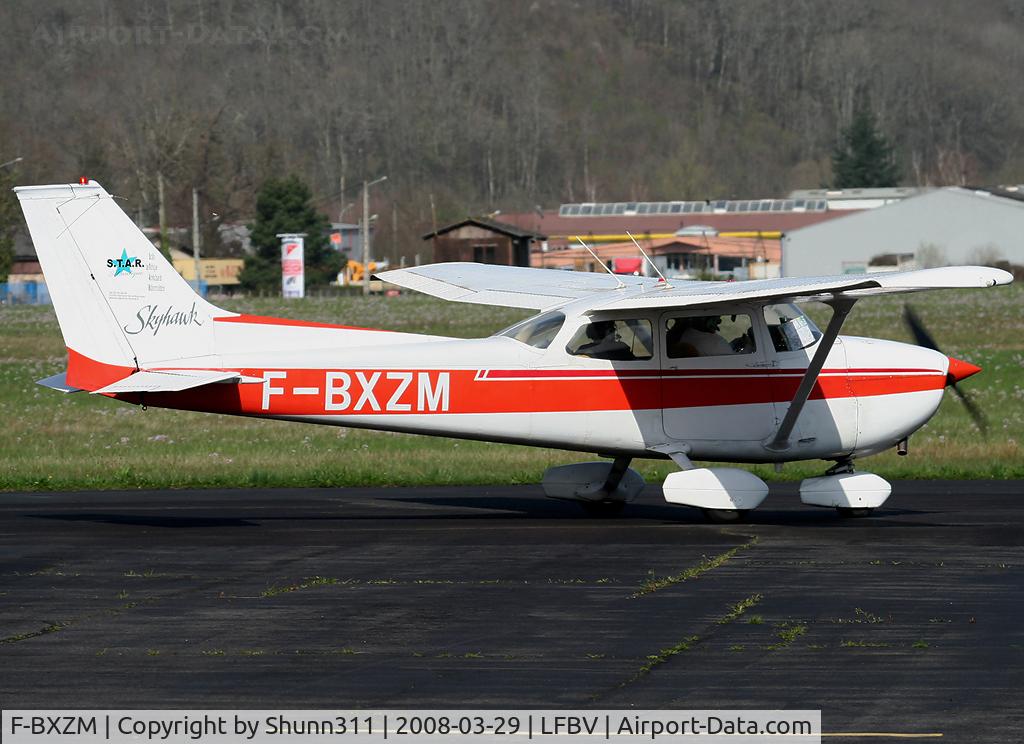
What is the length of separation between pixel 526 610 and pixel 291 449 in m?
12.8

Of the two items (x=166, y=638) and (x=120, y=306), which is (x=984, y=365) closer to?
(x=120, y=306)

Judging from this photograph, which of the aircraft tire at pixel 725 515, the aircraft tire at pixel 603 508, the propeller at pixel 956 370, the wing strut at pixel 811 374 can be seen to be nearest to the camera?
the wing strut at pixel 811 374

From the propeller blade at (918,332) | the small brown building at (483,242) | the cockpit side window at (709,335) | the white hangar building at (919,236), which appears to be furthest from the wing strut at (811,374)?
the white hangar building at (919,236)

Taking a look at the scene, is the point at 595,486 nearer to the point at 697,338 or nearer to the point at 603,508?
the point at 603,508

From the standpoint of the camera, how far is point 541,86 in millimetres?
149875

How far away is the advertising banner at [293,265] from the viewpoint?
62781mm

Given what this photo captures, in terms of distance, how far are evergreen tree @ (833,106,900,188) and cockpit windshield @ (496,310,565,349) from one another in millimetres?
133797

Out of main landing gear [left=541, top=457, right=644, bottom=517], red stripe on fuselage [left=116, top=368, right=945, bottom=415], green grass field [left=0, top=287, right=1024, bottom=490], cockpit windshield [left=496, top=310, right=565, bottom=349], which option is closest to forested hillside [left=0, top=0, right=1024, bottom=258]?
green grass field [left=0, top=287, right=1024, bottom=490]

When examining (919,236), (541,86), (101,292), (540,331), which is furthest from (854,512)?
(541,86)

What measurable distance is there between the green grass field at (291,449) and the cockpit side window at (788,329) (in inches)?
181

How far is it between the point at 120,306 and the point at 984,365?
73.4 ft

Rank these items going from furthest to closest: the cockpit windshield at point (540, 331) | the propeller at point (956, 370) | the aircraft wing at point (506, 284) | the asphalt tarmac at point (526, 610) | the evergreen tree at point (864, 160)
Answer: the evergreen tree at point (864, 160) → the aircraft wing at point (506, 284) → the propeller at point (956, 370) → the cockpit windshield at point (540, 331) → the asphalt tarmac at point (526, 610)

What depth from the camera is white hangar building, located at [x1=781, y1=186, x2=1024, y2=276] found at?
8612 centimetres

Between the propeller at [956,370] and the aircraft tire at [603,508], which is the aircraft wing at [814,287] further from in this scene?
the aircraft tire at [603,508]
